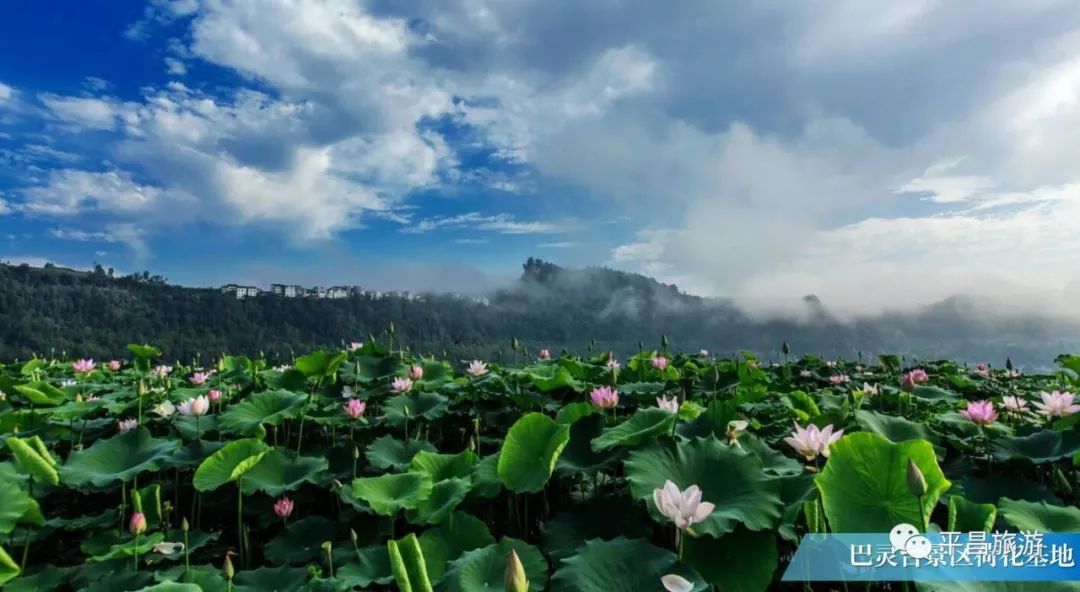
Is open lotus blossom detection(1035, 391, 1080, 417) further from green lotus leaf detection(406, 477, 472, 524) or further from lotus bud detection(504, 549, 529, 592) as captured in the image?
lotus bud detection(504, 549, 529, 592)

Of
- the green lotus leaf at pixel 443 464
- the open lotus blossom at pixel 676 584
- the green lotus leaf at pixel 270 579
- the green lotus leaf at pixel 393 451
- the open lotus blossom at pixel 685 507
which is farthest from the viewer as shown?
the green lotus leaf at pixel 393 451

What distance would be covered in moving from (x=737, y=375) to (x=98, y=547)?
395 cm

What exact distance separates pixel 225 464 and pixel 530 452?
1520mm

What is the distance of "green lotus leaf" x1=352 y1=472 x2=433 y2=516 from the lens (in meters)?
2.39

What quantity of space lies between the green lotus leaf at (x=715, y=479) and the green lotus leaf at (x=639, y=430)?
0.07 meters

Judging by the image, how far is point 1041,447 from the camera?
2.61 m

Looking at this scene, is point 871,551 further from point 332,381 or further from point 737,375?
point 332,381

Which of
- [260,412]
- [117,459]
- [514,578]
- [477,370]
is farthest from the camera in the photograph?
[477,370]

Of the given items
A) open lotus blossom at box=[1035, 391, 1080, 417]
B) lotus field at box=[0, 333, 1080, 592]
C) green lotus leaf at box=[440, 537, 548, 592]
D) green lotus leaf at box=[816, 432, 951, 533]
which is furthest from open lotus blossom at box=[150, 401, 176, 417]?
open lotus blossom at box=[1035, 391, 1080, 417]

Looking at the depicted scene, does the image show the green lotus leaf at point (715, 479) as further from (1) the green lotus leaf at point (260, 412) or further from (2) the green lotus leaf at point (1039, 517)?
(1) the green lotus leaf at point (260, 412)

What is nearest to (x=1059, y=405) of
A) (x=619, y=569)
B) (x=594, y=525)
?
(x=594, y=525)

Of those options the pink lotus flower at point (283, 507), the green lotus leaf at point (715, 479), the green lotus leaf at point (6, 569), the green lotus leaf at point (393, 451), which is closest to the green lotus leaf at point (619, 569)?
the green lotus leaf at point (715, 479)

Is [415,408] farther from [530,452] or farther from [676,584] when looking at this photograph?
[676,584]

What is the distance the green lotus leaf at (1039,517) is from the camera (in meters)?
1.94
